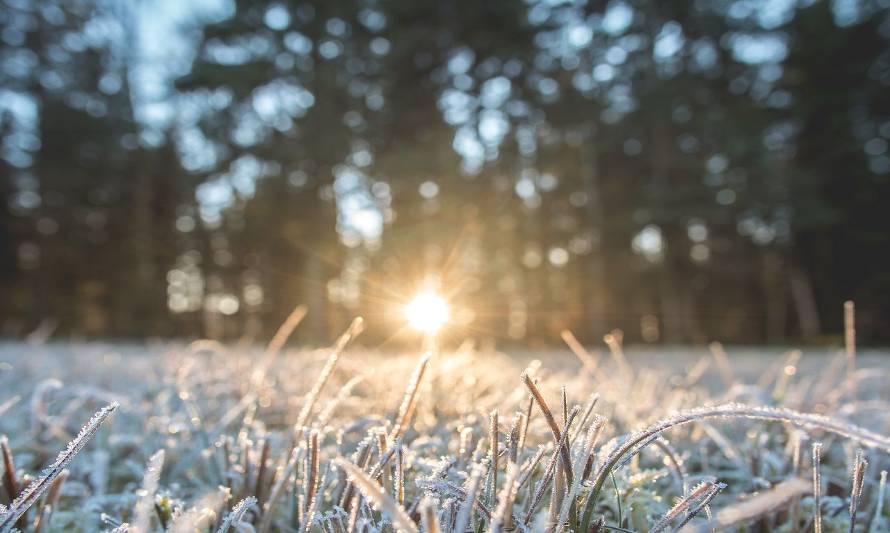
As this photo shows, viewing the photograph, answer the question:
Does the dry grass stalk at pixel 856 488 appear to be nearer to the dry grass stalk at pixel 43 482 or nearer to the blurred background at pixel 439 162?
the dry grass stalk at pixel 43 482

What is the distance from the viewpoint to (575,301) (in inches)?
731

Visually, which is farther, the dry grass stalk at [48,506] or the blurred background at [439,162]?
the blurred background at [439,162]

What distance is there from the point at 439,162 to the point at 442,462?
12859 mm

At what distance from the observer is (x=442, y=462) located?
76cm

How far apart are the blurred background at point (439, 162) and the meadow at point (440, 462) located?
11.8 m

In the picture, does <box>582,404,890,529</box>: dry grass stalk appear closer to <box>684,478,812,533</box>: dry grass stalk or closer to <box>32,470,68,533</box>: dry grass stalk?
<box>684,478,812,533</box>: dry grass stalk

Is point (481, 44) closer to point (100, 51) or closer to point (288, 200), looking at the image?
point (288, 200)

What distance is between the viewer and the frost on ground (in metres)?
0.65

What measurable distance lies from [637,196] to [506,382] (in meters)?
16.2

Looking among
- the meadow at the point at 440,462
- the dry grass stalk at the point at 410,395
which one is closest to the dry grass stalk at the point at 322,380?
the meadow at the point at 440,462

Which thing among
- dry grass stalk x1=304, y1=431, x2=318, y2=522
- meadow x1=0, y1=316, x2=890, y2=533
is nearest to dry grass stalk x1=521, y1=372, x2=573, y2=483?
meadow x1=0, y1=316, x2=890, y2=533

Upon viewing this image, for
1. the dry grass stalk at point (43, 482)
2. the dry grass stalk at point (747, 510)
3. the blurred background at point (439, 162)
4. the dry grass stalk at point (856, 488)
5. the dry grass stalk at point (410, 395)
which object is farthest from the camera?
the blurred background at point (439, 162)

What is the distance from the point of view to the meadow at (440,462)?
A: 0.65 m

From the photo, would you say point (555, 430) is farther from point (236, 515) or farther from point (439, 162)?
point (439, 162)
